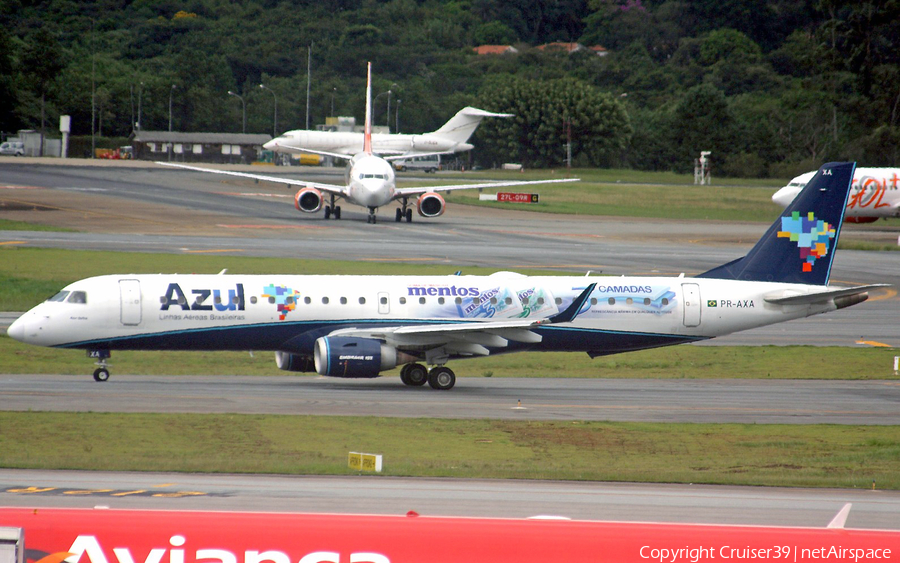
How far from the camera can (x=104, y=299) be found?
105 feet

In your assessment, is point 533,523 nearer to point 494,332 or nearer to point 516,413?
point 516,413

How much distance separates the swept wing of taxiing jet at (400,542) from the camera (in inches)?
322

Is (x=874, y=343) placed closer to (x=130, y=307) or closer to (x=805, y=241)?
(x=805, y=241)

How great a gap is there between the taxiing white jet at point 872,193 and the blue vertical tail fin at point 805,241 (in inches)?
2002

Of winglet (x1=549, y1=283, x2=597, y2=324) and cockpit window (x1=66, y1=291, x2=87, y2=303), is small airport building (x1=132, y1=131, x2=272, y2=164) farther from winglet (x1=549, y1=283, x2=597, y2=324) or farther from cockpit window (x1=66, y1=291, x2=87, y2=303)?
winglet (x1=549, y1=283, x2=597, y2=324)

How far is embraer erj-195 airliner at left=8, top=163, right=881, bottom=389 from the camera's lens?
32.1m

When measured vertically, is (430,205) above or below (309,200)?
below

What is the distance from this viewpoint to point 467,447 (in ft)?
82.0

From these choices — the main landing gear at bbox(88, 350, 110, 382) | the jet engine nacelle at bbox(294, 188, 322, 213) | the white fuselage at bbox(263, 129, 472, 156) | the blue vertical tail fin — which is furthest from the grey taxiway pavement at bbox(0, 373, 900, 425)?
the white fuselage at bbox(263, 129, 472, 156)

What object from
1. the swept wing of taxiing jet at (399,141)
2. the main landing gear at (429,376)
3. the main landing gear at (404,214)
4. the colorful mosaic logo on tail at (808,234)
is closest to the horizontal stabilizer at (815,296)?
the colorful mosaic logo on tail at (808,234)

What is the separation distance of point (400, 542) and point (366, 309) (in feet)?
84.0

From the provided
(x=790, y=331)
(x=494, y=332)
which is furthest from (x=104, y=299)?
(x=790, y=331)

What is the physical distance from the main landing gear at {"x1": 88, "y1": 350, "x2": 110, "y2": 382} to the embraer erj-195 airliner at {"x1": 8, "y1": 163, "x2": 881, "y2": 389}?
0.06 meters

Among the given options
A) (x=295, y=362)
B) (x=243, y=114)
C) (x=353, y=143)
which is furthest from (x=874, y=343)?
(x=243, y=114)
